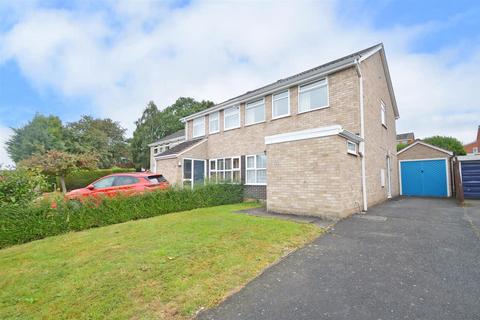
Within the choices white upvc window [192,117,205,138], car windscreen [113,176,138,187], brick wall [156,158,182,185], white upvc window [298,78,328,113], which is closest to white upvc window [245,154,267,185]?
white upvc window [298,78,328,113]

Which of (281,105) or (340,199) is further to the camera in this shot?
(281,105)

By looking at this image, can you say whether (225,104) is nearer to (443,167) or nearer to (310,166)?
(310,166)

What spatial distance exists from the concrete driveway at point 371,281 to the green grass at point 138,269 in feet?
1.34

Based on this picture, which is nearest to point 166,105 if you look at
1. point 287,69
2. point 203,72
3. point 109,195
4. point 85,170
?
point 85,170

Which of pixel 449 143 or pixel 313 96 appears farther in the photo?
pixel 449 143

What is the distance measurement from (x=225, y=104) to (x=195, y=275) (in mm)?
12940

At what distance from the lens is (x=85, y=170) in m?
26.3

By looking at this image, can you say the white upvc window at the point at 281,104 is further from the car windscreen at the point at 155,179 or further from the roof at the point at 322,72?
the car windscreen at the point at 155,179

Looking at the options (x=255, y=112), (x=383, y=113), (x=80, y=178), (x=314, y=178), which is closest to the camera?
(x=314, y=178)

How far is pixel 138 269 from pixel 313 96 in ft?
33.4

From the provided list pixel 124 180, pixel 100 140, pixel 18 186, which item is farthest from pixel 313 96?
pixel 100 140

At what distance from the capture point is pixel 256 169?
13148 millimetres

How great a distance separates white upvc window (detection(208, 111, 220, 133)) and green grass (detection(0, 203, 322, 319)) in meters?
10.6

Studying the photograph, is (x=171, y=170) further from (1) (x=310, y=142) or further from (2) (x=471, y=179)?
(2) (x=471, y=179)
